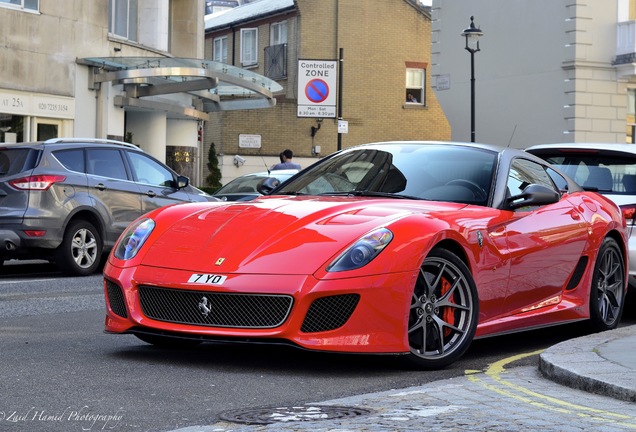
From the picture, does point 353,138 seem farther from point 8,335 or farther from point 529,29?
point 8,335

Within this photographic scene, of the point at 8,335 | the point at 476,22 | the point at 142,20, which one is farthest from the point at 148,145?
the point at 8,335

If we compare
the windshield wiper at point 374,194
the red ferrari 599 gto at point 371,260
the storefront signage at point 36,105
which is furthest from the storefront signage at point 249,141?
the windshield wiper at point 374,194

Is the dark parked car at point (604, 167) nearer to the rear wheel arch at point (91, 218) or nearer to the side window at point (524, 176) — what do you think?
the side window at point (524, 176)

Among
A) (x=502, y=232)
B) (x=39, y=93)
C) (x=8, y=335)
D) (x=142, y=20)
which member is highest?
(x=142, y=20)

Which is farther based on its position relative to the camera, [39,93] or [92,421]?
[39,93]

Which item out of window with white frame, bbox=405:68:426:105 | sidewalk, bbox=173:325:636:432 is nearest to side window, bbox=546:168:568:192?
sidewalk, bbox=173:325:636:432

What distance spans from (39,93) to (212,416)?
76.1 ft

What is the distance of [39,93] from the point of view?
28141mm

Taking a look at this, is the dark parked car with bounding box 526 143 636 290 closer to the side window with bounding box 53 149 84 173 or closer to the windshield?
the windshield

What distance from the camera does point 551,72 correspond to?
117ft

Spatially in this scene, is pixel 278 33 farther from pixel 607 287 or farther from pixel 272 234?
pixel 272 234

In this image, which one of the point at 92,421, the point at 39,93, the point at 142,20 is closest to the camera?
the point at 92,421

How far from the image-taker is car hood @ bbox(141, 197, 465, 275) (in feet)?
24.1

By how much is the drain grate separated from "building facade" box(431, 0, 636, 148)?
28092mm
